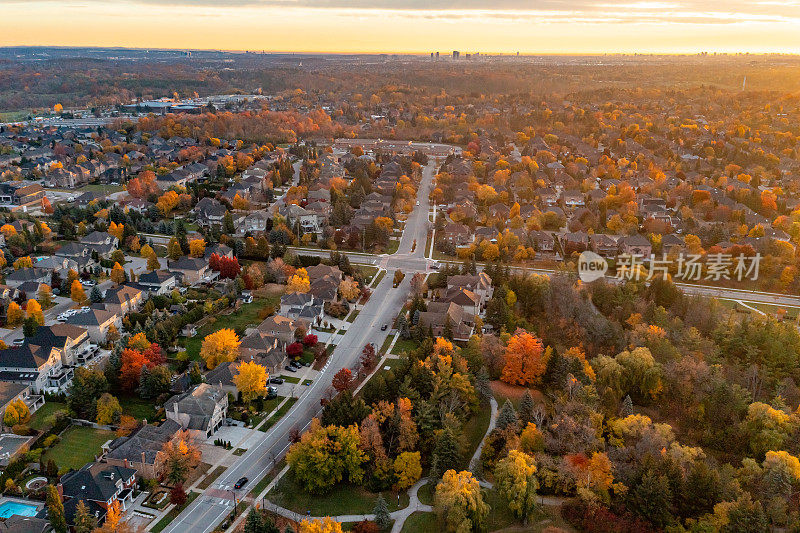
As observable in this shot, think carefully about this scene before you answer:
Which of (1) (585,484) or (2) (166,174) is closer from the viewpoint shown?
(1) (585,484)

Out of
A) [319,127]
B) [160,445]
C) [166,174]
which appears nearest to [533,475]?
[160,445]

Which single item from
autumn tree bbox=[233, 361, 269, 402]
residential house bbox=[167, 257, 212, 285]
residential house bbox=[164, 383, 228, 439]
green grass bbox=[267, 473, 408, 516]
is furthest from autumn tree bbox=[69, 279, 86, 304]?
green grass bbox=[267, 473, 408, 516]

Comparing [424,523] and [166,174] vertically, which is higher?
[166,174]

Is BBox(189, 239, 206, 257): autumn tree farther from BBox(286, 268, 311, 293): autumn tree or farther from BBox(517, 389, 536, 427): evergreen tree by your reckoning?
BBox(517, 389, 536, 427): evergreen tree

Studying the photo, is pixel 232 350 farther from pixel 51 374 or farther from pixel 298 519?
pixel 298 519

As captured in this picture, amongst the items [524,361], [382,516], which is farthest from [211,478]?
[524,361]

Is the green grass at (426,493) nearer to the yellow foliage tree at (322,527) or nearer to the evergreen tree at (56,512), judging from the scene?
the yellow foliage tree at (322,527)
